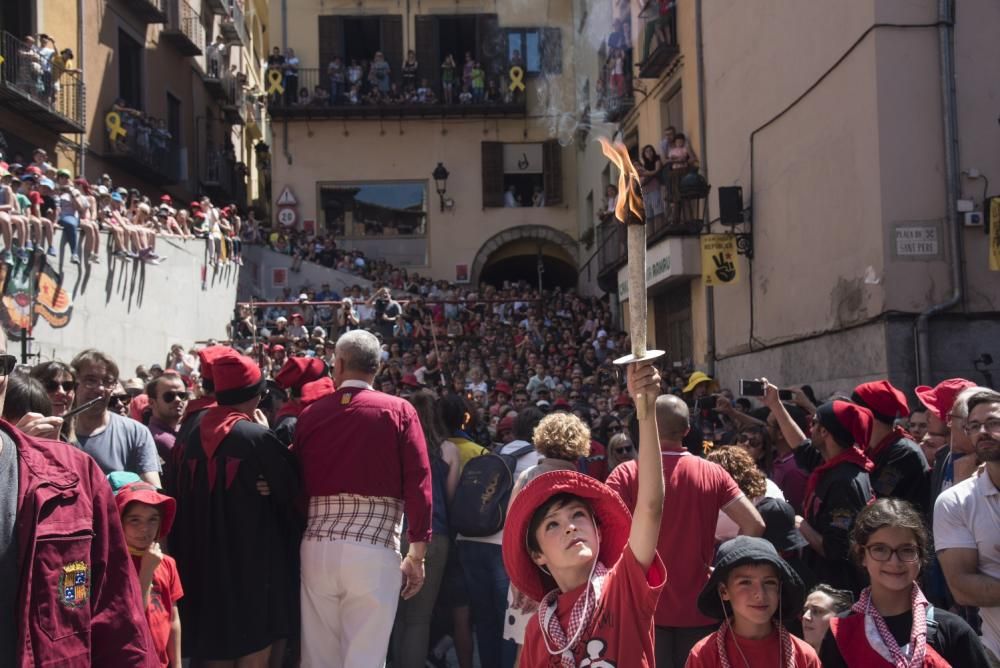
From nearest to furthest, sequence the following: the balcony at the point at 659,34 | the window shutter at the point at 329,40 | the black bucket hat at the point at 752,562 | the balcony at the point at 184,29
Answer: the black bucket hat at the point at 752,562 → the balcony at the point at 659,34 → the balcony at the point at 184,29 → the window shutter at the point at 329,40

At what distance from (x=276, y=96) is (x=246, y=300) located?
8605mm

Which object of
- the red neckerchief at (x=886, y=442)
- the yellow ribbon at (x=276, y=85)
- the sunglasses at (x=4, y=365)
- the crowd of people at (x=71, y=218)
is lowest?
the red neckerchief at (x=886, y=442)

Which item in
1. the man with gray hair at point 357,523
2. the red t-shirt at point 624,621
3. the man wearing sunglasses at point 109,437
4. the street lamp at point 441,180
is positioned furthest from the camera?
the street lamp at point 441,180

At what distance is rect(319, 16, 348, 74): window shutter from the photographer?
3212cm

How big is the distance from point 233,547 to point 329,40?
95.5ft

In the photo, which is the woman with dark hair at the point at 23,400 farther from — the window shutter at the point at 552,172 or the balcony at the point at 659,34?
the window shutter at the point at 552,172

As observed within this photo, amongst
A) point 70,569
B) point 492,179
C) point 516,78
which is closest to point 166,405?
point 70,569

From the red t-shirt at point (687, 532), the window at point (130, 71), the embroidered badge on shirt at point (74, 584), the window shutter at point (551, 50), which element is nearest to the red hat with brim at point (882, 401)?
the red t-shirt at point (687, 532)

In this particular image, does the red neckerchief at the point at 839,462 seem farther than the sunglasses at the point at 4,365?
Yes

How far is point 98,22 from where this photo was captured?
78.6 ft

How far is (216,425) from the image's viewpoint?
4.86 meters

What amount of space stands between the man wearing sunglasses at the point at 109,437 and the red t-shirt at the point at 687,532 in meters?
2.18

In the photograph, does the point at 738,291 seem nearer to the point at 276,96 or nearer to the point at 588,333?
the point at 588,333

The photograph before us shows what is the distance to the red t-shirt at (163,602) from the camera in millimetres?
4273
